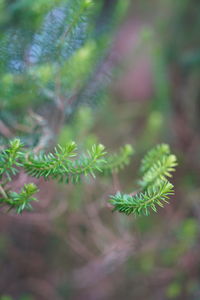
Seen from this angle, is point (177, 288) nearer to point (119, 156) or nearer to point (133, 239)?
point (133, 239)

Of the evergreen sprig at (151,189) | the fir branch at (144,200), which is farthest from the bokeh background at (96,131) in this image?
the fir branch at (144,200)

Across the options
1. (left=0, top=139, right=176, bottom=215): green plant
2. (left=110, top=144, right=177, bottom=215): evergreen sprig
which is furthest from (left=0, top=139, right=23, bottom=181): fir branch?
(left=110, top=144, right=177, bottom=215): evergreen sprig

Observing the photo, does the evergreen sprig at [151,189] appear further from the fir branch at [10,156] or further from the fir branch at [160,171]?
the fir branch at [10,156]

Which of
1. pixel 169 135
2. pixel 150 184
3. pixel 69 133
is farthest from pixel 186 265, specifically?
pixel 150 184

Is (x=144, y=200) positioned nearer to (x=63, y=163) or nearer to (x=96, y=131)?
(x=63, y=163)

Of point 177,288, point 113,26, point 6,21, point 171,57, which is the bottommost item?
point 177,288

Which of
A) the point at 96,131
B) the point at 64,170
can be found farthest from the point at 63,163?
the point at 96,131
